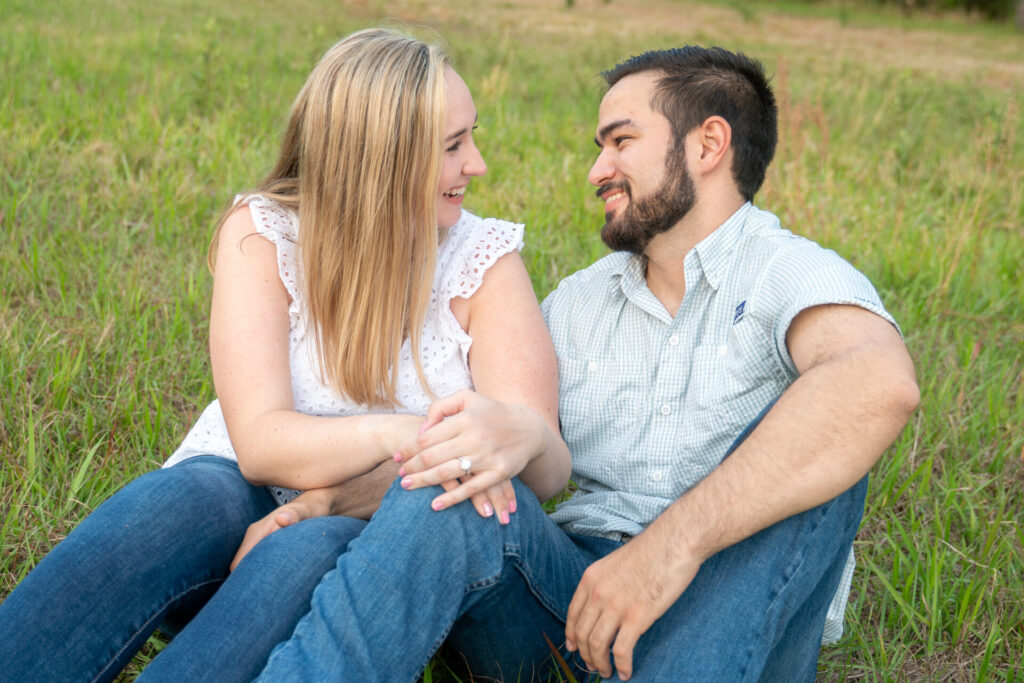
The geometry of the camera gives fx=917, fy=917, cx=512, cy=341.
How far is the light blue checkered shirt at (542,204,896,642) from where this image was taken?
2164mm

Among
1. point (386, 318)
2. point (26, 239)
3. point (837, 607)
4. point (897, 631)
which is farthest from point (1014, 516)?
point (26, 239)

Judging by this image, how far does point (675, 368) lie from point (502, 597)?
76 centimetres

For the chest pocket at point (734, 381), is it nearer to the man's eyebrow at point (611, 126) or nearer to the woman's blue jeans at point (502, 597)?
the woman's blue jeans at point (502, 597)

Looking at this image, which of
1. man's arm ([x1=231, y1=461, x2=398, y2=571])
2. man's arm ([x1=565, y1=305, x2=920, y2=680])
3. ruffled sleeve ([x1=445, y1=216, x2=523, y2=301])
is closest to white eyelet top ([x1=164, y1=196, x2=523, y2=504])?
ruffled sleeve ([x1=445, y1=216, x2=523, y2=301])

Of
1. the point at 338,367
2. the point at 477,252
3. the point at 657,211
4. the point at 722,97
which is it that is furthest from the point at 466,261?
the point at 722,97

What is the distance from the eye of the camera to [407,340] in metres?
2.47

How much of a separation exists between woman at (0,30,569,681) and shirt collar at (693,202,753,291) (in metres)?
0.45

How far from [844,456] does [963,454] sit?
5.73ft

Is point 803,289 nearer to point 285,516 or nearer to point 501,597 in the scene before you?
point 501,597

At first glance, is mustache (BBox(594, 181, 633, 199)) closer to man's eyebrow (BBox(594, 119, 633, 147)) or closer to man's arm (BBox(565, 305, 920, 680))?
man's eyebrow (BBox(594, 119, 633, 147))

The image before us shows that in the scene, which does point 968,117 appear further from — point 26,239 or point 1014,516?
point 26,239

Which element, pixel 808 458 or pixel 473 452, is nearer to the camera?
pixel 808 458

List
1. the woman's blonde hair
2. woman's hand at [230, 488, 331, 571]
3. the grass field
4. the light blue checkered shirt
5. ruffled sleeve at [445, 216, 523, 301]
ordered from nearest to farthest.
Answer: woman's hand at [230, 488, 331, 571] → the light blue checkered shirt → the woman's blonde hair → ruffled sleeve at [445, 216, 523, 301] → the grass field

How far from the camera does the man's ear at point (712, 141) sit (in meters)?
2.54
